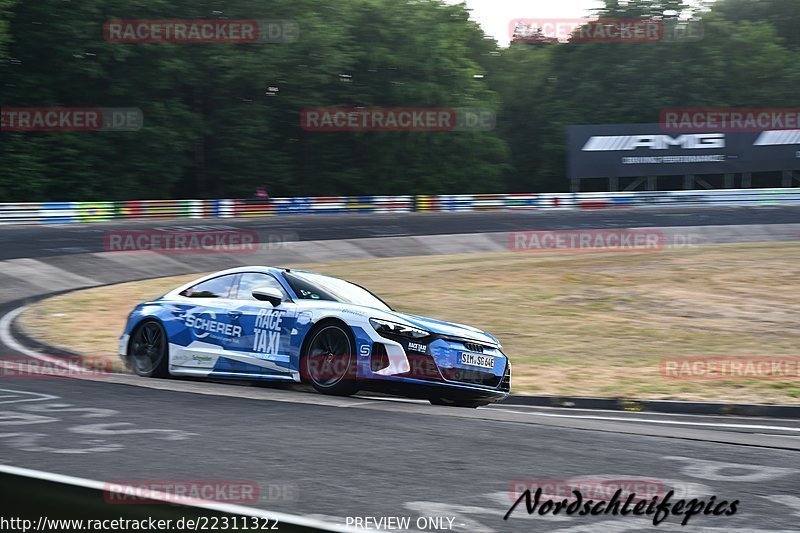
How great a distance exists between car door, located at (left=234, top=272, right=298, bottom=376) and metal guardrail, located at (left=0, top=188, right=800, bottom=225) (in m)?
30.4

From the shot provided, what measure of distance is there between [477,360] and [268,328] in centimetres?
207

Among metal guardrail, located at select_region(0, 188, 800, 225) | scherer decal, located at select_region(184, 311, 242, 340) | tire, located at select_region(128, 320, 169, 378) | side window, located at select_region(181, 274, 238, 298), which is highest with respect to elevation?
metal guardrail, located at select_region(0, 188, 800, 225)

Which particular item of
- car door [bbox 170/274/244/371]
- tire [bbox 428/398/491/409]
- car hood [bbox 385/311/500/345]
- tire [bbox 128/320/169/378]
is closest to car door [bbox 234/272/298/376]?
car door [bbox 170/274/244/371]

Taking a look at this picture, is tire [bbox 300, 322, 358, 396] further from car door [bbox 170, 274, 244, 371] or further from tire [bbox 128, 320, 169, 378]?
tire [bbox 128, 320, 169, 378]

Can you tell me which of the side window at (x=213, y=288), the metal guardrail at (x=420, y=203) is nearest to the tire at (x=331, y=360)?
the side window at (x=213, y=288)

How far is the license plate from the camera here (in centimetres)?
966

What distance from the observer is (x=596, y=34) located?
63375 mm

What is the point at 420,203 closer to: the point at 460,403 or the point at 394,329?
the point at 460,403

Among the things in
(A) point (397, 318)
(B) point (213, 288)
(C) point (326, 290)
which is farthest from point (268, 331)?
(A) point (397, 318)

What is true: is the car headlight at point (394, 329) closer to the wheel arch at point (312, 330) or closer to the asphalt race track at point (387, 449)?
the wheel arch at point (312, 330)

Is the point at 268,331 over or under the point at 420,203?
under

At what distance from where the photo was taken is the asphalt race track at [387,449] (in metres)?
5.14

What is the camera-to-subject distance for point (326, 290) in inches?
405

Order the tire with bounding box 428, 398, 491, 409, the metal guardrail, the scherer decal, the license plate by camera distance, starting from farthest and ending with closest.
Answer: the metal guardrail → the scherer decal → the tire with bounding box 428, 398, 491, 409 → the license plate
